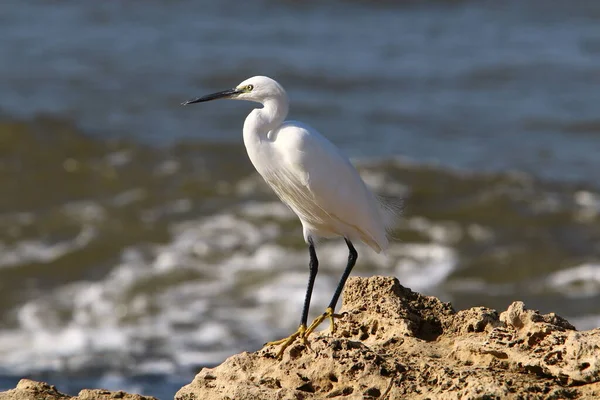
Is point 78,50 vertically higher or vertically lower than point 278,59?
higher

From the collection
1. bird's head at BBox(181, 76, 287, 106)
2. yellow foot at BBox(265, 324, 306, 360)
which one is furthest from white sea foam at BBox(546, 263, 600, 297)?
bird's head at BBox(181, 76, 287, 106)

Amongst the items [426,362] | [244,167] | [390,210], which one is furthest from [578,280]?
[426,362]

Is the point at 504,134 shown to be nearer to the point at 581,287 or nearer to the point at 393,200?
the point at 581,287

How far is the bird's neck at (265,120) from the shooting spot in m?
4.49

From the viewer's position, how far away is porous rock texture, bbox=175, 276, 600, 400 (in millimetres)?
3416

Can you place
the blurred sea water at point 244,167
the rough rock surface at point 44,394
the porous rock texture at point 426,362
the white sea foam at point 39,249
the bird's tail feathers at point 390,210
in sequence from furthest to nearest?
the white sea foam at point 39,249 < the blurred sea water at point 244,167 < the bird's tail feathers at point 390,210 < the rough rock surface at point 44,394 < the porous rock texture at point 426,362

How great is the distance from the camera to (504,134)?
13.0 meters

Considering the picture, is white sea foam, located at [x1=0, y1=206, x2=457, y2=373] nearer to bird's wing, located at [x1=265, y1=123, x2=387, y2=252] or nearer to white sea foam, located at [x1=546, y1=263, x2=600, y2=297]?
white sea foam, located at [x1=546, y1=263, x2=600, y2=297]

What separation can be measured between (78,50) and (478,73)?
668cm

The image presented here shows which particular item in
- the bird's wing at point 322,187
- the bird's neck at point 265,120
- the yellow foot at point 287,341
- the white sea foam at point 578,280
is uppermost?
the white sea foam at point 578,280

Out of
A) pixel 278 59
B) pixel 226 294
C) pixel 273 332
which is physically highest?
pixel 278 59

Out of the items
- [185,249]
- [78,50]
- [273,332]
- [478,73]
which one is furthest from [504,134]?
[78,50]

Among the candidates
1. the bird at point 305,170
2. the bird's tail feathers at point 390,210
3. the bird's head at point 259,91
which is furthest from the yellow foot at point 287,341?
the bird's head at point 259,91

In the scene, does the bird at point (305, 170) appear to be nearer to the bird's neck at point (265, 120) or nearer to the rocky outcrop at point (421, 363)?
the bird's neck at point (265, 120)
